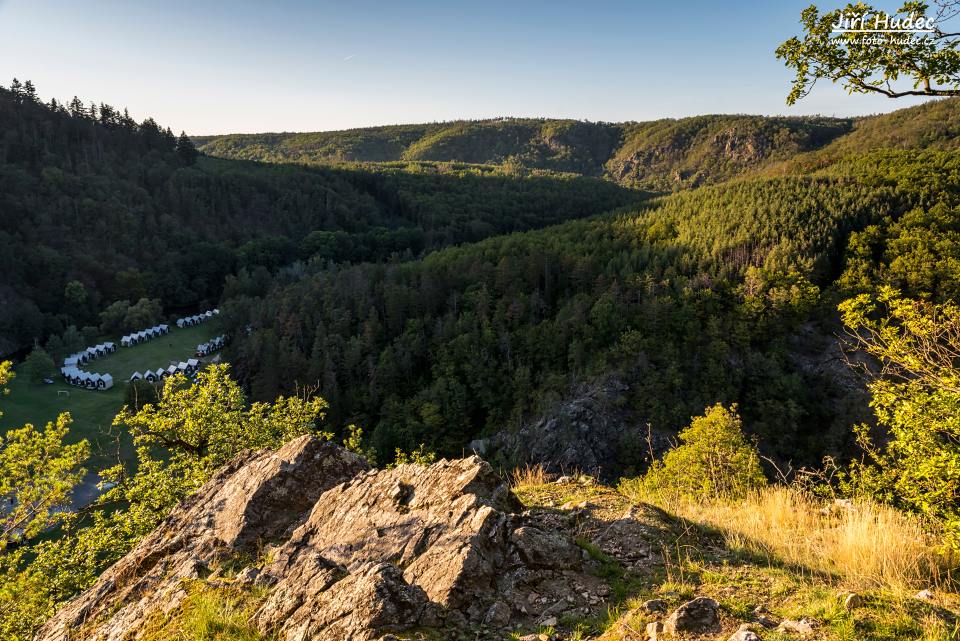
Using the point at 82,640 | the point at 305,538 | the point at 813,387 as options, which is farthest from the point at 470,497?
the point at 813,387

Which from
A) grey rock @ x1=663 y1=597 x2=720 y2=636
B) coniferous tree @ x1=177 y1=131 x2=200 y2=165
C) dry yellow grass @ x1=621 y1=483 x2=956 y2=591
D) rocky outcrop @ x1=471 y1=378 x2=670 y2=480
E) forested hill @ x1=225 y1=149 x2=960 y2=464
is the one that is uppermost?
coniferous tree @ x1=177 y1=131 x2=200 y2=165

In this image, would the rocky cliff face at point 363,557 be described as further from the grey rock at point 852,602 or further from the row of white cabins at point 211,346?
the row of white cabins at point 211,346

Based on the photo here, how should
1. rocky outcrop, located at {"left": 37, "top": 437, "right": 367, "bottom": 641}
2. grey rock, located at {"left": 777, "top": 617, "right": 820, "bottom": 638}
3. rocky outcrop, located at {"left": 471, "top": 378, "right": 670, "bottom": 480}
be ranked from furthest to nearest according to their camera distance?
1. rocky outcrop, located at {"left": 471, "top": 378, "right": 670, "bottom": 480}
2. rocky outcrop, located at {"left": 37, "top": 437, "right": 367, "bottom": 641}
3. grey rock, located at {"left": 777, "top": 617, "right": 820, "bottom": 638}

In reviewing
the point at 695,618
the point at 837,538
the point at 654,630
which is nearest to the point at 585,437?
the point at 837,538

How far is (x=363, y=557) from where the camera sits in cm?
802

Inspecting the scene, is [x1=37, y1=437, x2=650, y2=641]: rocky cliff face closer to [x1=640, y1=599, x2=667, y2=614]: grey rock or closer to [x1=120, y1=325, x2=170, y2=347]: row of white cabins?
[x1=640, y1=599, x2=667, y2=614]: grey rock

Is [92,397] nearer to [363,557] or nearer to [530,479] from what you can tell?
[530,479]

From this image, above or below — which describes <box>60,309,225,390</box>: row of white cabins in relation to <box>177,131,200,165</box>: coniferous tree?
below

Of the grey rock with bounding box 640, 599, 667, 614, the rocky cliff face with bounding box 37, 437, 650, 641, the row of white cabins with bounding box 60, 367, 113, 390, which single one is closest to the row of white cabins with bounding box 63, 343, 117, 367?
the row of white cabins with bounding box 60, 367, 113, 390

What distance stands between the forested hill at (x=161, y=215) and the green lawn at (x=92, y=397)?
1389 centimetres

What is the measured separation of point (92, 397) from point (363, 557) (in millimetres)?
82084

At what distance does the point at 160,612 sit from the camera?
24.8 ft

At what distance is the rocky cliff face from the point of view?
648 centimetres

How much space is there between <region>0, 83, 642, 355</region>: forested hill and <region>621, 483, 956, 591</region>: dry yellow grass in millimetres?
112874
